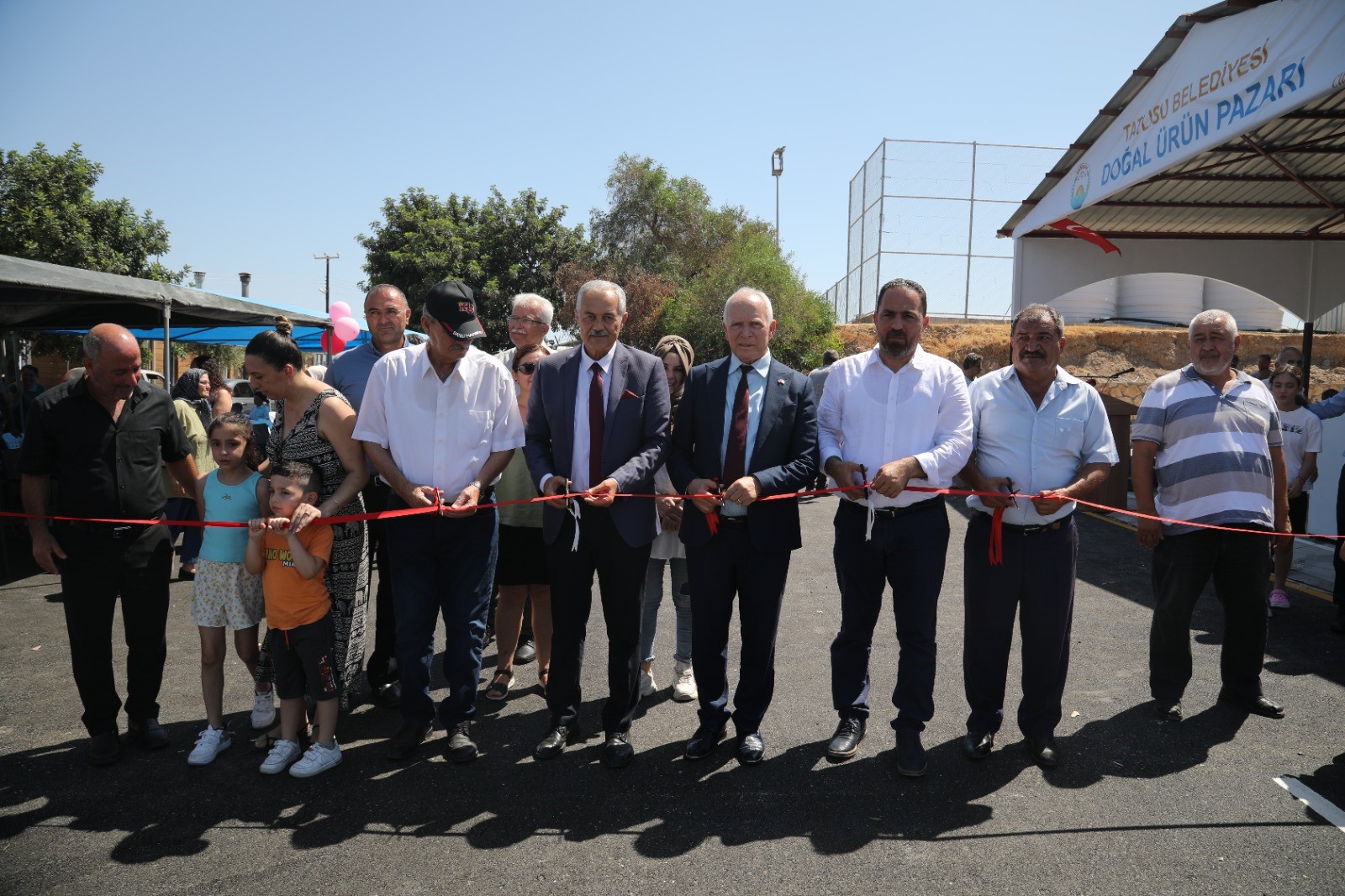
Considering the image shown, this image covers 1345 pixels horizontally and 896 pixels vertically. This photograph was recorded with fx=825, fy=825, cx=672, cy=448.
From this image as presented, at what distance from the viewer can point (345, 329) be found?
11.7 meters

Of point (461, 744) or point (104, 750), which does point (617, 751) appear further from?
point (104, 750)

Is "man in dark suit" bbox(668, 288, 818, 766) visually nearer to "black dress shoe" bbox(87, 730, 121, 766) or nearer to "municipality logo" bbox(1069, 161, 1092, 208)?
"black dress shoe" bbox(87, 730, 121, 766)

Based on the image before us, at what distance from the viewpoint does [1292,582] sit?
7254 millimetres

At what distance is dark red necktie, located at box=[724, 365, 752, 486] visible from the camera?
3.83 m

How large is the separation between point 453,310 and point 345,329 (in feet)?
29.0

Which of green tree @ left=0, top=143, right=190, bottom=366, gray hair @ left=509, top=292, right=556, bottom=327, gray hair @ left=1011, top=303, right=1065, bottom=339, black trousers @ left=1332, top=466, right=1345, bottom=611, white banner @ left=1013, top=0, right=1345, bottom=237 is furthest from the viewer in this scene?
green tree @ left=0, top=143, right=190, bottom=366

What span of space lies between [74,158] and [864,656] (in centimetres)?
2217

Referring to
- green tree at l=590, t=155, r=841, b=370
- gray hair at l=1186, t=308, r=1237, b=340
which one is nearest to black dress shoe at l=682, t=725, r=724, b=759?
gray hair at l=1186, t=308, r=1237, b=340

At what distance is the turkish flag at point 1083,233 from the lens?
1183 centimetres

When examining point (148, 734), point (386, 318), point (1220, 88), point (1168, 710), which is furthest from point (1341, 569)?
point (148, 734)

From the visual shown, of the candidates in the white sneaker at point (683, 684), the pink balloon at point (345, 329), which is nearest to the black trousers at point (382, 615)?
the white sneaker at point (683, 684)

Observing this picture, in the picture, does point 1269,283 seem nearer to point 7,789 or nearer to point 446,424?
point 446,424

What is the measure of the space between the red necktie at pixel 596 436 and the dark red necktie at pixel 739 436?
59cm

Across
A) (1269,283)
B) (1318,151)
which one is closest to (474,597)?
(1318,151)
